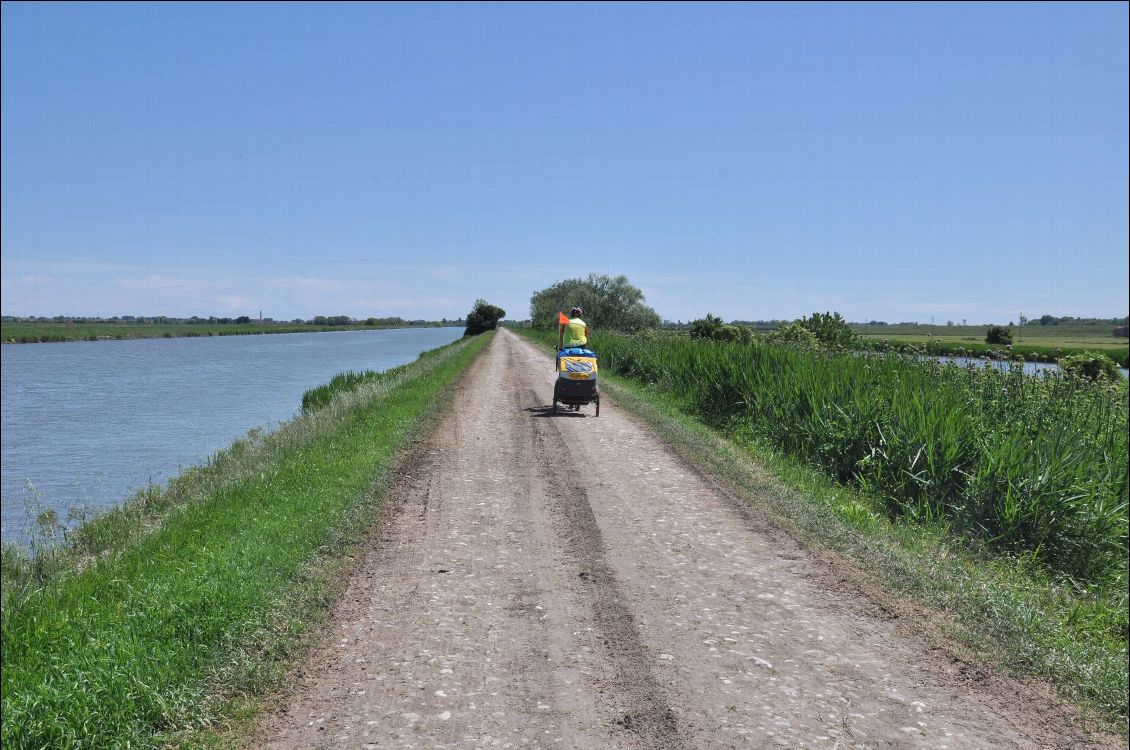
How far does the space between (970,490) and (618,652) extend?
20.5 feet

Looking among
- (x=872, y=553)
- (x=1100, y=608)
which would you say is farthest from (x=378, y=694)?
(x=1100, y=608)

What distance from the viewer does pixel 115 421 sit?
91.9 feet

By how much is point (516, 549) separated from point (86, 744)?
3.91m

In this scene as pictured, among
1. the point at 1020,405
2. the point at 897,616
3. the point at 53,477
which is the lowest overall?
the point at 53,477

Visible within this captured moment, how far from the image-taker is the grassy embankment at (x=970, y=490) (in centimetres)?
597

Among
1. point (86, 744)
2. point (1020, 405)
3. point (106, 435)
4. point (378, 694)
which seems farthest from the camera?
point (106, 435)

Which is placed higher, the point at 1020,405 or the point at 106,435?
the point at 1020,405

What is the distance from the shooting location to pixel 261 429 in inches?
881

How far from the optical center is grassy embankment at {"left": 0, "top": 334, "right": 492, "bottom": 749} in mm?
4016

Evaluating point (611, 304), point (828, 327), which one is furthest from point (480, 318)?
point (828, 327)

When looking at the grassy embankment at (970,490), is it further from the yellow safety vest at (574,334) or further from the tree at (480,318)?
the tree at (480,318)

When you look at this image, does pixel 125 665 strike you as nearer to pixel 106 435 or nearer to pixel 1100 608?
pixel 1100 608

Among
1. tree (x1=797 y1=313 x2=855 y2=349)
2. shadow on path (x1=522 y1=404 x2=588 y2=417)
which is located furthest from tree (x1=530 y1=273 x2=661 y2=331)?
shadow on path (x1=522 y1=404 x2=588 y2=417)

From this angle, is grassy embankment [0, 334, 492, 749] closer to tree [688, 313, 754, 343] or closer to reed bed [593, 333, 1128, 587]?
reed bed [593, 333, 1128, 587]
